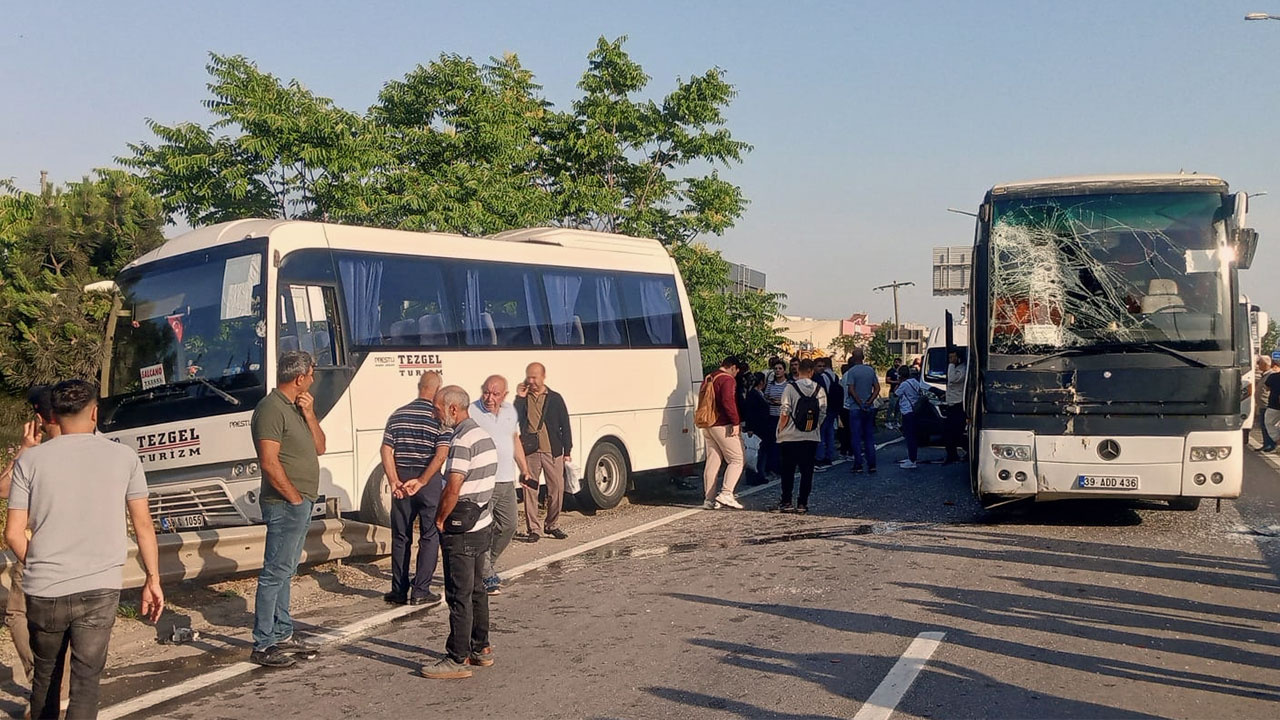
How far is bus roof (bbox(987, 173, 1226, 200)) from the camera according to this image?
12.3m

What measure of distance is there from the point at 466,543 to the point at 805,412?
7551mm

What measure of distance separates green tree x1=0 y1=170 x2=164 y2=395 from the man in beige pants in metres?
8.42

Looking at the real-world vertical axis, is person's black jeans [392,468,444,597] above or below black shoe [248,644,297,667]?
above

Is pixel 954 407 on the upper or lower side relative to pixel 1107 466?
upper

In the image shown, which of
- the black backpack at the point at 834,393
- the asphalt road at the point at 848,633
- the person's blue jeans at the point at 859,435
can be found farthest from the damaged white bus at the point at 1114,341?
the person's blue jeans at the point at 859,435

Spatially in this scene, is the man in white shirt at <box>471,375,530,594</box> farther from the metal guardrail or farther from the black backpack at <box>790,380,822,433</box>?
the black backpack at <box>790,380,822,433</box>

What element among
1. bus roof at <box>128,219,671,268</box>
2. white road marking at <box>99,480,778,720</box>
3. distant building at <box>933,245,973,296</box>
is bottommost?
white road marking at <box>99,480,778,720</box>

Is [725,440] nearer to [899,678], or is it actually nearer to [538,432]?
[538,432]

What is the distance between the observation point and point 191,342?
1170cm

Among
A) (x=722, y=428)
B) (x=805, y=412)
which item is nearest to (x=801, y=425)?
(x=805, y=412)

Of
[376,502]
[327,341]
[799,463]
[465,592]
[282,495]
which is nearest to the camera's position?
[465,592]

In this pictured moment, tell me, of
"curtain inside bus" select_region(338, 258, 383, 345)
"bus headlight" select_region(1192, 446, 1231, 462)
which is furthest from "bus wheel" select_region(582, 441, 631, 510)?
"bus headlight" select_region(1192, 446, 1231, 462)

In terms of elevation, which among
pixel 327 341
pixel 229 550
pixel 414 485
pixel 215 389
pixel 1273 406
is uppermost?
pixel 327 341

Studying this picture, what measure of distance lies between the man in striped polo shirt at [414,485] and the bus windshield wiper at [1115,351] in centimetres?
604
